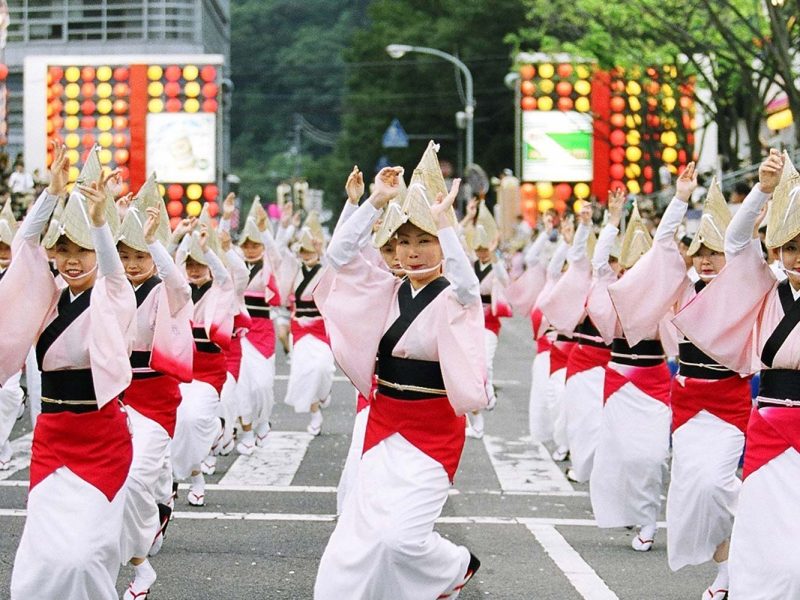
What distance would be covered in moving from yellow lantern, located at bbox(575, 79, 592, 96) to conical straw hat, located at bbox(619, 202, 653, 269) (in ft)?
77.2

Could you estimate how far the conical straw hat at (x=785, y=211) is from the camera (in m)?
6.20

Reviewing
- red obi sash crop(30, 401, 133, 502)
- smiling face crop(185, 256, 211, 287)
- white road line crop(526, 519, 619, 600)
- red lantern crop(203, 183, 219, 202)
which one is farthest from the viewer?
red lantern crop(203, 183, 219, 202)

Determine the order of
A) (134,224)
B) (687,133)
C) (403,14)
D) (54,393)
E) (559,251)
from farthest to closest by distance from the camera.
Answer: (403,14), (687,133), (559,251), (134,224), (54,393)

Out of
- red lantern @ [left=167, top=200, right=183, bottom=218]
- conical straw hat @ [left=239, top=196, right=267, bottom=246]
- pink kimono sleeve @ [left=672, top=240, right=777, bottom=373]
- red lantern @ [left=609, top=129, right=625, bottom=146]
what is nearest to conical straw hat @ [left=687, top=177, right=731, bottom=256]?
pink kimono sleeve @ [left=672, top=240, right=777, bottom=373]

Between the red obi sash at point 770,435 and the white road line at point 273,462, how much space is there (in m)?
6.02

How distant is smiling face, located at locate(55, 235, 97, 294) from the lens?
683cm

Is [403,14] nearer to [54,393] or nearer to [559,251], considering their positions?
[559,251]

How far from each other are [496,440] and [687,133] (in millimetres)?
18443

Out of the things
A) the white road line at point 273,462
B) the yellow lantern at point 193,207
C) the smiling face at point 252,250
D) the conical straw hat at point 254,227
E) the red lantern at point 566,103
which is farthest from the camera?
the yellow lantern at point 193,207

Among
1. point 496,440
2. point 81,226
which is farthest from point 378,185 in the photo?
point 496,440

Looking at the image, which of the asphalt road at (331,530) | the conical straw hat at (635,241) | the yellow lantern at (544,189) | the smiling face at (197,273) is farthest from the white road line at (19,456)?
the yellow lantern at (544,189)

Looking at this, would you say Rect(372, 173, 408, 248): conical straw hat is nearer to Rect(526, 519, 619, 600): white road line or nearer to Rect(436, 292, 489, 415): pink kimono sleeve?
Rect(436, 292, 489, 415): pink kimono sleeve

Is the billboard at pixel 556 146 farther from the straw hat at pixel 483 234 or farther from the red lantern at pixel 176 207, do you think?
the straw hat at pixel 483 234

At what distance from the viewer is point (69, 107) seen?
111 ft
